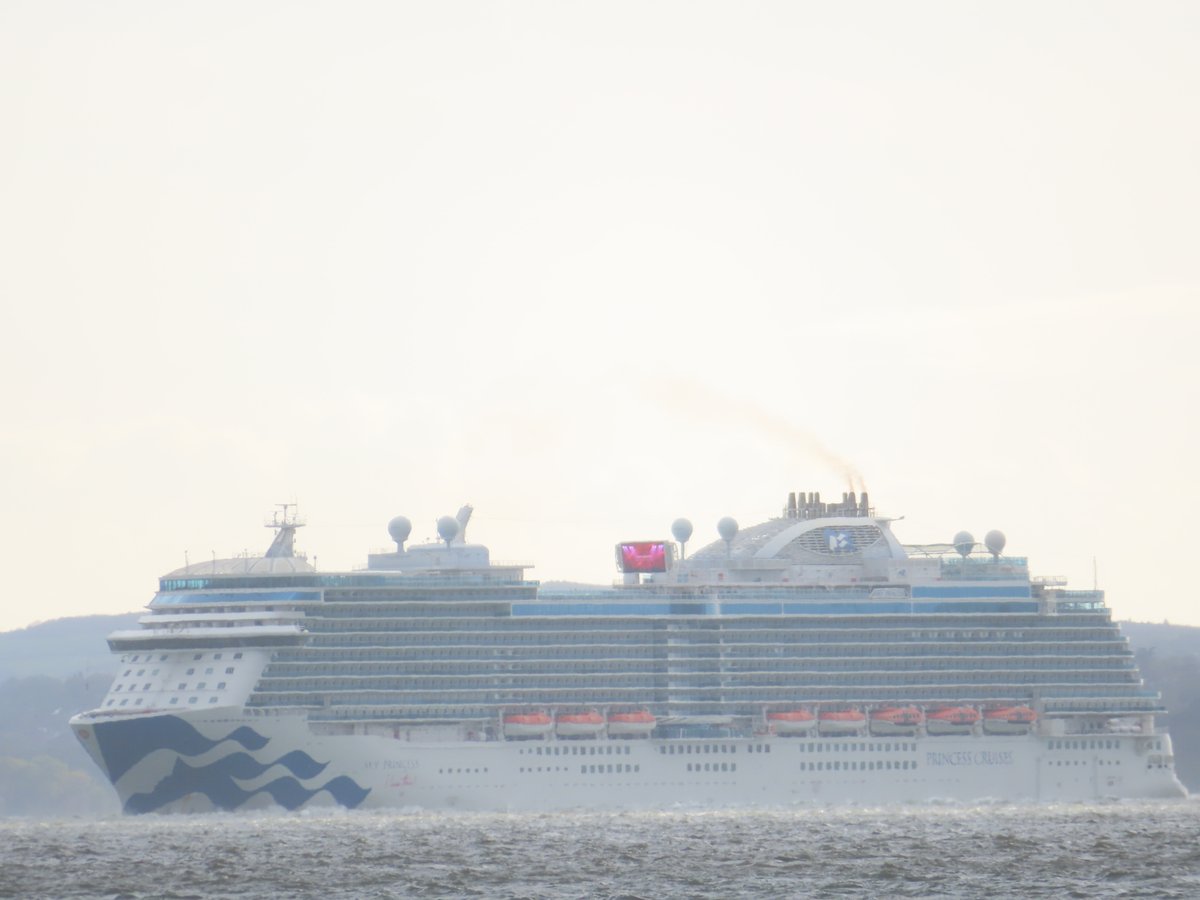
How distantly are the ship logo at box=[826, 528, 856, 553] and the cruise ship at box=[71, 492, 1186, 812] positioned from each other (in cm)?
13

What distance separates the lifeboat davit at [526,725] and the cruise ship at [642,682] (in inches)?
4.6

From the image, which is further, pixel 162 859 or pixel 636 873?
pixel 162 859

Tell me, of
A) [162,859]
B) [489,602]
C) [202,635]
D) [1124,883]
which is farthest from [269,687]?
[1124,883]

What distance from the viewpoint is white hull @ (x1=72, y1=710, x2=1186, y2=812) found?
144 m

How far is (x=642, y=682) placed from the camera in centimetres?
15612

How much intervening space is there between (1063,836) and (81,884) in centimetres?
4629

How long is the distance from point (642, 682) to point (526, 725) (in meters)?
8.47

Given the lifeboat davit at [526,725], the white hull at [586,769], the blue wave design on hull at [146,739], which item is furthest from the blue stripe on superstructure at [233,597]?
the lifeboat davit at [526,725]

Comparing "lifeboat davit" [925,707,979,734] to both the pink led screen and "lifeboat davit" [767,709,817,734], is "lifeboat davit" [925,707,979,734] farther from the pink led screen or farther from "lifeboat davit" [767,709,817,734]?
the pink led screen

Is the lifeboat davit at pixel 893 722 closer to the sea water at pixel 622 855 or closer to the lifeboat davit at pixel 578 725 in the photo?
the sea water at pixel 622 855

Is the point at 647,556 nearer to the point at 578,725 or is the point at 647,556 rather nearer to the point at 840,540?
the point at 840,540

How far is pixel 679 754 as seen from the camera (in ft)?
502

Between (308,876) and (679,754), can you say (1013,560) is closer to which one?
(679,754)

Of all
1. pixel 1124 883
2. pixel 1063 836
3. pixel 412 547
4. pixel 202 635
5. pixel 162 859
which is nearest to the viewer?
pixel 1124 883
